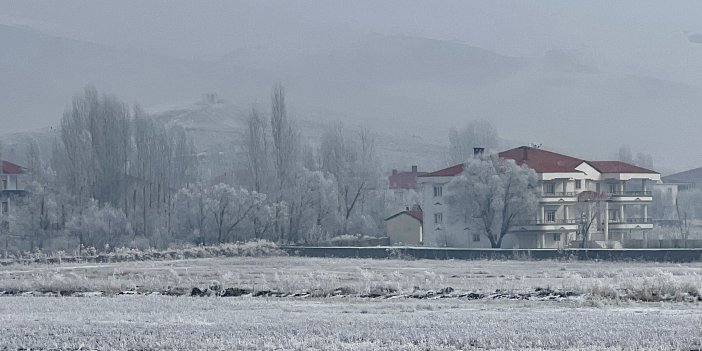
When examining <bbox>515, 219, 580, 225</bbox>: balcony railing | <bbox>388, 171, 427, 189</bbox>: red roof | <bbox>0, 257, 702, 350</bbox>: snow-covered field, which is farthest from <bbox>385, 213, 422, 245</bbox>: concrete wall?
<bbox>0, 257, 702, 350</bbox>: snow-covered field

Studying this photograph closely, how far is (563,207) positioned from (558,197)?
1.08 meters

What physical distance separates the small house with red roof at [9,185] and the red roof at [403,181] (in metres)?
59.2

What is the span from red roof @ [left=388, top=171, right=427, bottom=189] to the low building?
167 feet

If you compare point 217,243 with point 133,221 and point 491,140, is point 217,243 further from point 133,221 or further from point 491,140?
point 491,140

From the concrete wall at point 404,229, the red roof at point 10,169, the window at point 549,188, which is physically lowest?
the concrete wall at point 404,229

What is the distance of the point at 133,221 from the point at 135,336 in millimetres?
83120

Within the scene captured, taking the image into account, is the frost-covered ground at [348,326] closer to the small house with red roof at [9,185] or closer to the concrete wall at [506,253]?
the concrete wall at [506,253]

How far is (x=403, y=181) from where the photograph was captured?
180 metres

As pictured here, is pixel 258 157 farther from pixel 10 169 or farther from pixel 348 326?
pixel 348 326

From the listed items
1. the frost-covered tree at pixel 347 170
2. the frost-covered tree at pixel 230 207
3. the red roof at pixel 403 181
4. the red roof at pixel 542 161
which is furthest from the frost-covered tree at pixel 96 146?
the red roof at pixel 403 181

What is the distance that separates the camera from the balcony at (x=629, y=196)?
357ft

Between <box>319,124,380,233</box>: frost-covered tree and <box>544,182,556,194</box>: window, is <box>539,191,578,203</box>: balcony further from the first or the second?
<box>319,124,380,233</box>: frost-covered tree

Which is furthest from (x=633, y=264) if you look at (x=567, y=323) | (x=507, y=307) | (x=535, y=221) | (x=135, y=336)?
(x=135, y=336)

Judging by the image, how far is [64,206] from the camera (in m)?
109
